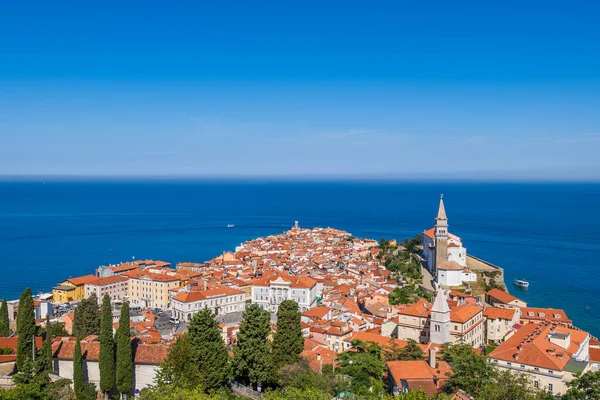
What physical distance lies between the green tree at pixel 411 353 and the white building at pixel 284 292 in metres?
19.5

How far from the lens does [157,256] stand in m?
80.0

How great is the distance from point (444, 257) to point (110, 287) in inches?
1354

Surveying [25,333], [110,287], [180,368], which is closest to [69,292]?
[110,287]

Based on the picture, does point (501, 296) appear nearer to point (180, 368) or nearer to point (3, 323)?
point (180, 368)

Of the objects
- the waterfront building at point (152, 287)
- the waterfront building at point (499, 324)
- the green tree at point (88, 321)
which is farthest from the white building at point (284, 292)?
the green tree at point (88, 321)

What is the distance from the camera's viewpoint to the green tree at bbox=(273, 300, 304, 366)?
23516mm

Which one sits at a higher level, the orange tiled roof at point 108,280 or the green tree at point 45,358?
the green tree at point 45,358

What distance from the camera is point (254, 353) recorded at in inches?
871

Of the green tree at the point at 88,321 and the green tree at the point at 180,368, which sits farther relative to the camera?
the green tree at the point at 88,321

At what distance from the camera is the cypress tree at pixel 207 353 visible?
2106 cm

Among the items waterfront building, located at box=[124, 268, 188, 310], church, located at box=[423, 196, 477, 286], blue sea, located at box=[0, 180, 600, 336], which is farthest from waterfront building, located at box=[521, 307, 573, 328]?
waterfront building, located at box=[124, 268, 188, 310]

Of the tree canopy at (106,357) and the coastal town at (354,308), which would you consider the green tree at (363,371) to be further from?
the tree canopy at (106,357)

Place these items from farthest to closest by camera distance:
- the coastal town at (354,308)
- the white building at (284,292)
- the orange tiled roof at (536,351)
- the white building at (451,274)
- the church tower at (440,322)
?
the white building at (451,274)
the white building at (284,292)
the church tower at (440,322)
the orange tiled roof at (536,351)
the coastal town at (354,308)

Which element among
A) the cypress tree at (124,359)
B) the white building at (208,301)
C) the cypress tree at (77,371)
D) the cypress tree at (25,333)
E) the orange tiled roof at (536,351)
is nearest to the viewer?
the cypress tree at (77,371)
